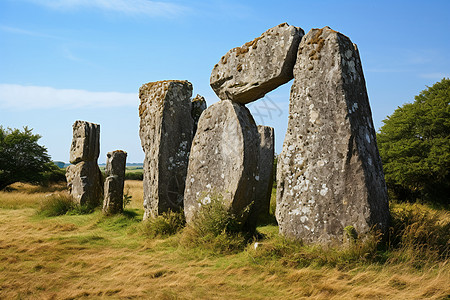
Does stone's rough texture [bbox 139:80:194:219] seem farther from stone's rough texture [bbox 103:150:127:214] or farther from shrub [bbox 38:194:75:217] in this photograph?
shrub [bbox 38:194:75:217]

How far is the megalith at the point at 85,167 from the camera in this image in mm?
11961

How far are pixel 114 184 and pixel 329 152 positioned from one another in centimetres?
702

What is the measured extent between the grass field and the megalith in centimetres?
484

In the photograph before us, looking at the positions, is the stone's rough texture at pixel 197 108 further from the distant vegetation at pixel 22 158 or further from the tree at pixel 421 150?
the distant vegetation at pixel 22 158

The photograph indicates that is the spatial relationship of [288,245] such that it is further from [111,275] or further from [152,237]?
[152,237]

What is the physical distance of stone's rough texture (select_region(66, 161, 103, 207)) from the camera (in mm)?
11883

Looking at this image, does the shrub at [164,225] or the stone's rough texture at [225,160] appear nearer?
the stone's rough texture at [225,160]

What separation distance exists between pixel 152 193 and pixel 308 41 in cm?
487

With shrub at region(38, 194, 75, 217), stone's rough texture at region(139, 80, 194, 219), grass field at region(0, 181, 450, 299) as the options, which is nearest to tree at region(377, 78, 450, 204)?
grass field at region(0, 181, 450, 299)

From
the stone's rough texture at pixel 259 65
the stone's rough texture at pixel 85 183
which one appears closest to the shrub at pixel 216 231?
the stone's rough texture at pixel 259 65

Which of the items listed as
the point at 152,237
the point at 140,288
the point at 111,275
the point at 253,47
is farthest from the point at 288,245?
the point at 253,47

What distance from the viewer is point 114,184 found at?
10625 mm

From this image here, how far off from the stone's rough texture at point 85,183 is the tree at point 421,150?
35.6 feet

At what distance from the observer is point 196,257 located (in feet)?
19.8
